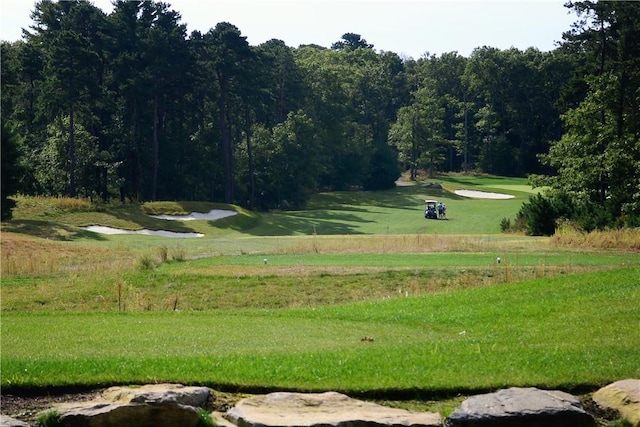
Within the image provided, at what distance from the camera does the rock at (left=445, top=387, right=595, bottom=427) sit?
8945mm

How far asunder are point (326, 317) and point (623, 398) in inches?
325

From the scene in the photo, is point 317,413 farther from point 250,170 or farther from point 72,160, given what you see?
point 250,170

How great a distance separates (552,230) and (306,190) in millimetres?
46094

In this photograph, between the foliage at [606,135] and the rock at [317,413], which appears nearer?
the rock at [317,413]

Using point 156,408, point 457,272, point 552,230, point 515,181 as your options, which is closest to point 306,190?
point 515,181

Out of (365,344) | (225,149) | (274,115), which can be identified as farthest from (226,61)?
(365,344)

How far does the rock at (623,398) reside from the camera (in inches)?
364

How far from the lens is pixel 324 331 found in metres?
14.5

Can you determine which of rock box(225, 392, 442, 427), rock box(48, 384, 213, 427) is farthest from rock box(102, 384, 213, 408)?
rock box(225, 392, 442, 427)

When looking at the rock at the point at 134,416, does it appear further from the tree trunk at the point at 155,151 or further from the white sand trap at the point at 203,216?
the tree trunk at the point at 155,151

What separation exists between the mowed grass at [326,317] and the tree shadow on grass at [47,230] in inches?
351

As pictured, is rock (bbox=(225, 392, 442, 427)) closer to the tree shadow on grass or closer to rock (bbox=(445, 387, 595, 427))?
rock (bbox=(445, 387, 595, 427))

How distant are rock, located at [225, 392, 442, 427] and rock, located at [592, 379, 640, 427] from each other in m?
1.98

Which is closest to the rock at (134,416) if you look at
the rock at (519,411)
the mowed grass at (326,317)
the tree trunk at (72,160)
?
the mowed grass at (326,317)
